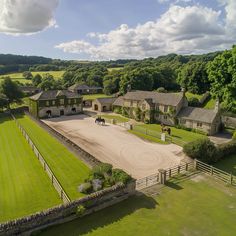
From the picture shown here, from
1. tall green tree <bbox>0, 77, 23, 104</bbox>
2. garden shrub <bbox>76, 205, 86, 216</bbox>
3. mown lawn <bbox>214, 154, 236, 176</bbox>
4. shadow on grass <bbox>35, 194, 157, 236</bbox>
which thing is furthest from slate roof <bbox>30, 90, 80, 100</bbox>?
shadow on grass <bbox>35, 194, 157, 236</bbox>

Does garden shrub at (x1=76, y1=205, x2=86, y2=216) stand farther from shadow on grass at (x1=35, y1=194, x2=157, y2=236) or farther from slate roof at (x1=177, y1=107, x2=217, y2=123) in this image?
slate roof at (x1=177, y1=107, x2=217, y2=123)

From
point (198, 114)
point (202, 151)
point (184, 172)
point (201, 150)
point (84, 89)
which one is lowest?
point (184, 172)

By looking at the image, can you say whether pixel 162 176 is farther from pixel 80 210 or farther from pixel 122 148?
pixel 122 148

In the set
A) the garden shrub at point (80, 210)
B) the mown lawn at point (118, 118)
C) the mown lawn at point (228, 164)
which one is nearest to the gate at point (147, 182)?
the garden shrub at point (80, 210)

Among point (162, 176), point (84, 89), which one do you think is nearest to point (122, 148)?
point (162, 176)

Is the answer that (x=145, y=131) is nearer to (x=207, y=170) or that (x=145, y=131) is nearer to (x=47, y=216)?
(x=207, y=170)

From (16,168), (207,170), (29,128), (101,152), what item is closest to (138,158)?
(101,152)
